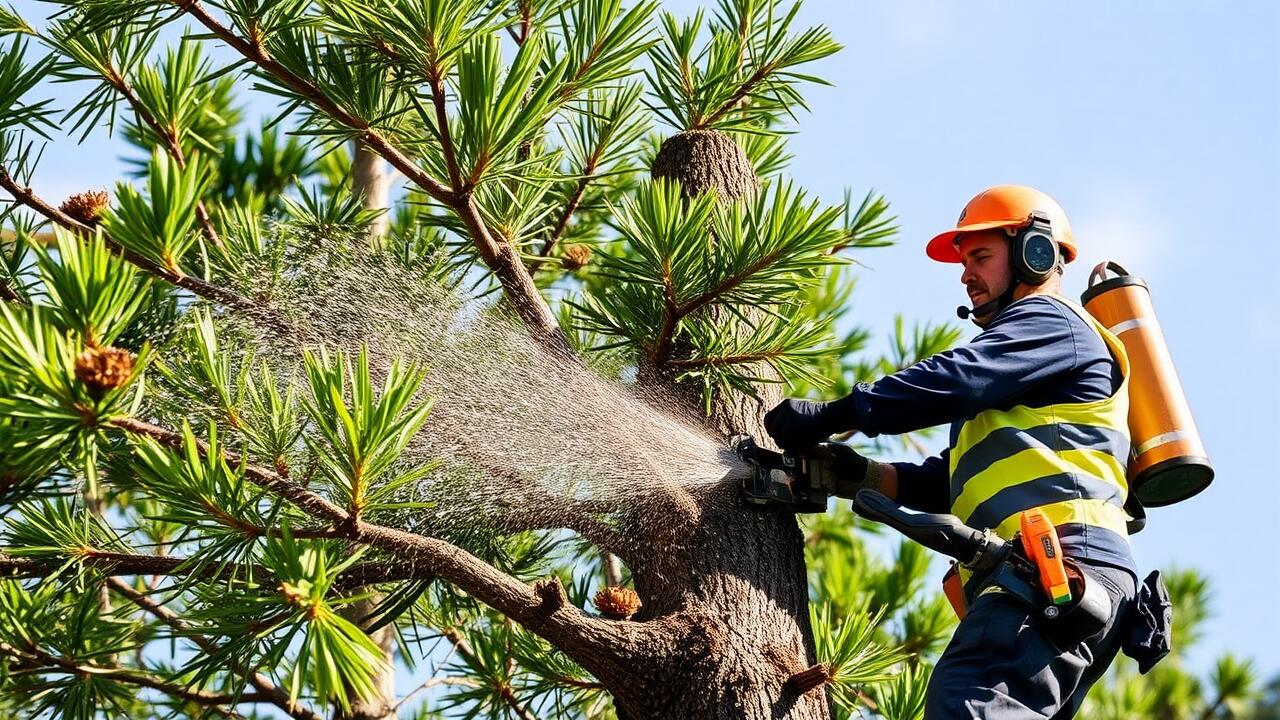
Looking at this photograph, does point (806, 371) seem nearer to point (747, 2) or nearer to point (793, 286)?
point (793, 286)

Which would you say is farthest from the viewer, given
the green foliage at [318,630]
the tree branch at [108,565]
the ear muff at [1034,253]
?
the ear muff at [1034,253]

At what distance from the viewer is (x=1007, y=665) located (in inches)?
98.7

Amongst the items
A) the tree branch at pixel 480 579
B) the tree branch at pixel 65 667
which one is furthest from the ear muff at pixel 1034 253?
the tree branch at pixel 65 667

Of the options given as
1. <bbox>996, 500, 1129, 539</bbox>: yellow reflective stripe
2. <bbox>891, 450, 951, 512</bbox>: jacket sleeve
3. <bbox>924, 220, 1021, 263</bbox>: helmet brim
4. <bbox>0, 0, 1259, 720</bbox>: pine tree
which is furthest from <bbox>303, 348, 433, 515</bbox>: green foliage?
<bbox>924, 220, 1021, 263</bbox>: helmet brim

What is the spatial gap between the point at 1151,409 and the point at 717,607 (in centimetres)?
101

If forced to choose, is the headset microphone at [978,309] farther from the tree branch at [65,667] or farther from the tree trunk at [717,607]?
the tree branch at [65,667]

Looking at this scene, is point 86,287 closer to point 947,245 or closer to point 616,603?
point 616,603

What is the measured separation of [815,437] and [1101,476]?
1.74ft

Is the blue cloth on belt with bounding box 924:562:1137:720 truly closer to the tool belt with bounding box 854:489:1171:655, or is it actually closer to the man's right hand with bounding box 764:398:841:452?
the tool belt with bounding box 854:489:1171:655

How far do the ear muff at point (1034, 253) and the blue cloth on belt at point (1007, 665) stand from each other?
664mm

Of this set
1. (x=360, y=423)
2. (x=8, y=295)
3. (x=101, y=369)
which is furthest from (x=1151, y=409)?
(x=8, y=295)

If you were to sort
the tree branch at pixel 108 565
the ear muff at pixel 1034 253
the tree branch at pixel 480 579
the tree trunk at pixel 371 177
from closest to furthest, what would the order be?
the tree branch at pixel 480 579, the tree branch at pixel 108 565, the ear muff at pixel 1034 253, the tree trunk at pixel 371 177

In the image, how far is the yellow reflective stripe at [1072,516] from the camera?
268 cm

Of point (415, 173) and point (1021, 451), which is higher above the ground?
point (415, 173)
